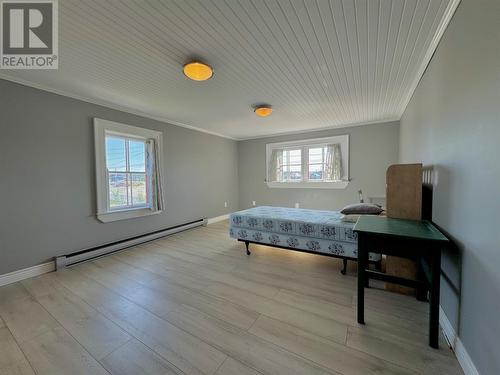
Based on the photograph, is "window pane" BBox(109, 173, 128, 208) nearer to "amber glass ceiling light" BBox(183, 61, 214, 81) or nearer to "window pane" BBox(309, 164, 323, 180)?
"amber glass ceiling light" BBox(183, 61, 214, 81)

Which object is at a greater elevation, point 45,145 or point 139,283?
point 45,145

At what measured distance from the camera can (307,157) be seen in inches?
212

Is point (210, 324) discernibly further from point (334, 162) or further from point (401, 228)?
point (334, 162)

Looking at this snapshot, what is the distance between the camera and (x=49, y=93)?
267 centimetres

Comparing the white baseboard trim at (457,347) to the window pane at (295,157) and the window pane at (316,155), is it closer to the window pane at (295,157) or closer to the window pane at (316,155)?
the window pane at (316,155)

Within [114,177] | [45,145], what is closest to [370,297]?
[114,177]

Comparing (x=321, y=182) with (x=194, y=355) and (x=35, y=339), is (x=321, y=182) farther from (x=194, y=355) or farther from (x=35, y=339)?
(x=35, y=339)

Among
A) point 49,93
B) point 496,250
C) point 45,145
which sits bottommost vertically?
point 496,250

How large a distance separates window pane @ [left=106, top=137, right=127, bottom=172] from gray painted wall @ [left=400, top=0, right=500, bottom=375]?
4.29m

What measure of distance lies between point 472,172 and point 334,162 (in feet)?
12.7

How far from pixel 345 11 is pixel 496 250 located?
5.95 feet

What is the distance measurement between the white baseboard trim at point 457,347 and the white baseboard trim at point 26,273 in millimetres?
4263

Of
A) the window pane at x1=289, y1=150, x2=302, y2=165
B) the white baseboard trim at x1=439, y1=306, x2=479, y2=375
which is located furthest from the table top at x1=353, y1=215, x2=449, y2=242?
the window pane at x1=289, y1=150, x2=302, y2=165

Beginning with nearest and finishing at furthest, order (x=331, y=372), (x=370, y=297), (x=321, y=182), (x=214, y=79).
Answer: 1. (x=331, y=372)
2. (x=370, y=297)
3. (x=214, y=79)
4. (x=321, y=182)
